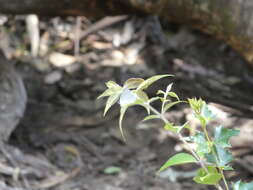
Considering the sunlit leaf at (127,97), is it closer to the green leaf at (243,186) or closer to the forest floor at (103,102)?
the green leaf at (243,186)

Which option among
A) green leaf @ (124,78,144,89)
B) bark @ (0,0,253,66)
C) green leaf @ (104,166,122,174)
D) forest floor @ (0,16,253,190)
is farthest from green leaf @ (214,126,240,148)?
green leaf @ (104,166,122,174)

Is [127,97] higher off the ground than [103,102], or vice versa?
[127,97]

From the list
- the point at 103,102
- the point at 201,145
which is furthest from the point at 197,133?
the point at 103,102

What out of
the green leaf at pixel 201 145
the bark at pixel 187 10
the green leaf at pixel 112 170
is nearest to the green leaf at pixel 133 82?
the green leaf at pixel 201 145

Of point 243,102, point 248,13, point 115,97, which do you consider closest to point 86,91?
point 243,102

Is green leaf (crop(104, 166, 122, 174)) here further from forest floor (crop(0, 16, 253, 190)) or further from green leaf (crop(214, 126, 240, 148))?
green leaf (crop(214, 126, 240, 148))

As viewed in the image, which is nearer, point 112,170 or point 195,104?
point 195,104

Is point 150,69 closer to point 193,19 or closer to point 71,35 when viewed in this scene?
point 71,35

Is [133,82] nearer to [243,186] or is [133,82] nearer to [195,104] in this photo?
[195,104]
